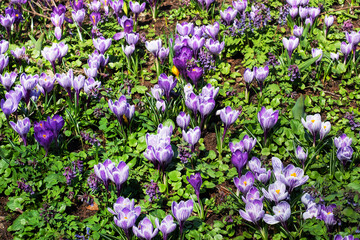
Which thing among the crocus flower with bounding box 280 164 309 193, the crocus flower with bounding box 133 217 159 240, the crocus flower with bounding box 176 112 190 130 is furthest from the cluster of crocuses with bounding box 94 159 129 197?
the crocus flower with bounding box 280 164 309 193

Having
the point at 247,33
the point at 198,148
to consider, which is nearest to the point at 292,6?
the point at 247,33

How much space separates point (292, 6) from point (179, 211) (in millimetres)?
3068

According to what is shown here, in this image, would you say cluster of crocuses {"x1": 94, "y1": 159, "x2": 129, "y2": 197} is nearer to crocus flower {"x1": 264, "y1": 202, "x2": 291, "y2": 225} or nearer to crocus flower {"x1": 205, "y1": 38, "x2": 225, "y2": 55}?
crocus flower {"x1": 264, "y1": 202, "x2": 291, "y2": 225}

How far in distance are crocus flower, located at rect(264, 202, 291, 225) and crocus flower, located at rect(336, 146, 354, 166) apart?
0.72m

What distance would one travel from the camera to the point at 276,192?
96.7 inches

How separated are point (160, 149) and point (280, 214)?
951 mm

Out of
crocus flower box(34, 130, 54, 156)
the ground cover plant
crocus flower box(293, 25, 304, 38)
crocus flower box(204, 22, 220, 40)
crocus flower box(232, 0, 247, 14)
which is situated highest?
crocus flower box(232, 0, 247, 14)

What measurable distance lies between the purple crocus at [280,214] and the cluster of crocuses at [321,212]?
0.17m

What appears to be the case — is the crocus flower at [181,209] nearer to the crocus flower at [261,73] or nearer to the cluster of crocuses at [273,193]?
the cluster of crocuses at [273,193]

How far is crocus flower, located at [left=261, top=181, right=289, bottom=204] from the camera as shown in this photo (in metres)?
2.44

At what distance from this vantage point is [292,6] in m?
4.39

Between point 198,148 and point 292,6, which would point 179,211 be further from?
point 292,6

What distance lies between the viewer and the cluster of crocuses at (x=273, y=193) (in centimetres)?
238

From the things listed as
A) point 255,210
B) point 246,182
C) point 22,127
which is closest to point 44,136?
point 22,127
